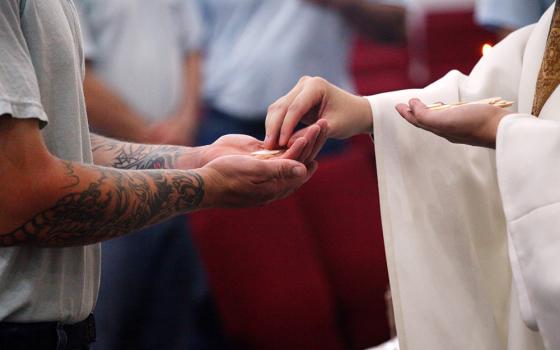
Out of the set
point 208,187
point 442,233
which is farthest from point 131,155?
point 442,233

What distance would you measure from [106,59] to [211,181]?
2243 mm

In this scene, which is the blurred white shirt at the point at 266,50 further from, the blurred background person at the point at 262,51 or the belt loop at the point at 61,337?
the belt loop at the point at 61,337

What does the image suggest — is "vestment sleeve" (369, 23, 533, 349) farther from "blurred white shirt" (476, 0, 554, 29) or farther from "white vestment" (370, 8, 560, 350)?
"blurred white shirt" (476, 0, 554, 29)

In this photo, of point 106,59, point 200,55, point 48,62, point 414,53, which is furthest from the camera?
point 414,53

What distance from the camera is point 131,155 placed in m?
2.20

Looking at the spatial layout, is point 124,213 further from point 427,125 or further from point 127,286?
point 127,286

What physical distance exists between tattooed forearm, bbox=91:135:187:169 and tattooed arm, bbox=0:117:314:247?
9.0 inches

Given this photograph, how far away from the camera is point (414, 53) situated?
5453 mm

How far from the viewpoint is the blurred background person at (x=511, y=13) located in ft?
12.3

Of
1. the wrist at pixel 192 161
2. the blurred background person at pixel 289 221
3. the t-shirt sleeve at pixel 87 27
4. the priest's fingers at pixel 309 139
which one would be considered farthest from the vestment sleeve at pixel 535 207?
the t-shirt sleeve at pixel 87 27

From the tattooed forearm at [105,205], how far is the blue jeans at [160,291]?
5.06 ft

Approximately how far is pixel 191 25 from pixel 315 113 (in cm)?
213

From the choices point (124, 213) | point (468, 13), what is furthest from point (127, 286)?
point (468, 13)

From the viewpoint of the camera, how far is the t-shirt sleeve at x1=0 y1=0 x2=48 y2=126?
5.29 feet
